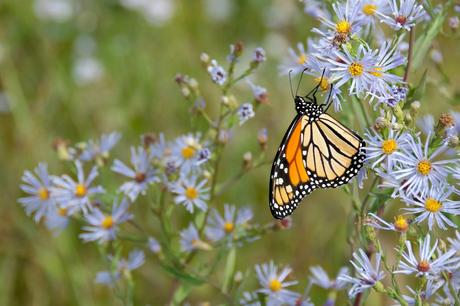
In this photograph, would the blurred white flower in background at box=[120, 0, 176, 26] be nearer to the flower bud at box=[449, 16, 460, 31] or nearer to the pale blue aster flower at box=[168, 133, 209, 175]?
the pale blue aster flower at box=[168, 133, 209, 175]

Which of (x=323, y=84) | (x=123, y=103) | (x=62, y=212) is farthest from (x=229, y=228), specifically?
(x=123, y=103)

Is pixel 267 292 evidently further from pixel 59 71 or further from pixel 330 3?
pixel 59 71

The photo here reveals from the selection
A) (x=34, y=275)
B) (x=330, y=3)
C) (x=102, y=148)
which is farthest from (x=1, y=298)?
(x=330, y=3)

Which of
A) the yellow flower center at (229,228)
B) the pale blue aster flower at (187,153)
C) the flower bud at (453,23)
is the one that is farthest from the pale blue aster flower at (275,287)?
the flower bud at (453,23)

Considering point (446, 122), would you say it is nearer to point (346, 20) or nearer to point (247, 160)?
point (346, 20)

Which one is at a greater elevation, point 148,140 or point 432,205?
point 148,140

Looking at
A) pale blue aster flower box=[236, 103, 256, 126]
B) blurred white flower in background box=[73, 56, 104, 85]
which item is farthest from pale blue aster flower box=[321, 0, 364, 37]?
blurred white flower in background box=[73, 56, 104, 85]

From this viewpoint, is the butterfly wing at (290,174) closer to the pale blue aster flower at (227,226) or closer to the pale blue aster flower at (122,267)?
the pale blue aster flower at (227,226)
